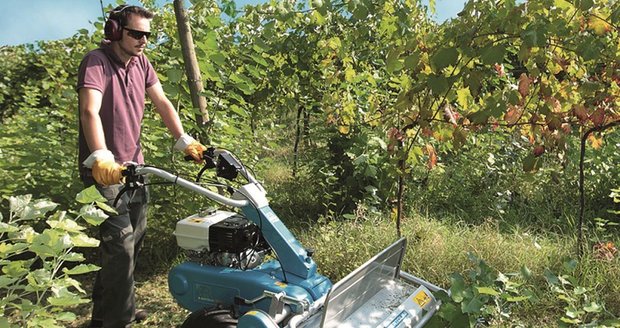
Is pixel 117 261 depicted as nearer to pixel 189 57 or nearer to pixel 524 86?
pixel 189 57

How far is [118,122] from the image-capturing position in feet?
10.0

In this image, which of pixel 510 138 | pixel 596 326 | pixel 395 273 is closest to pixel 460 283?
pixel 395 273

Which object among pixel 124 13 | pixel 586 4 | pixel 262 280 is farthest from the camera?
pixel 124 13

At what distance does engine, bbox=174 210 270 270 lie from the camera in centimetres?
264

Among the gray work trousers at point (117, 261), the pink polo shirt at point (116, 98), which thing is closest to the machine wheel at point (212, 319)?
the gray work trousers at point (117, 261)

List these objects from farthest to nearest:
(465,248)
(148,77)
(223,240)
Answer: (465,248) → (148,77) → (223,240)

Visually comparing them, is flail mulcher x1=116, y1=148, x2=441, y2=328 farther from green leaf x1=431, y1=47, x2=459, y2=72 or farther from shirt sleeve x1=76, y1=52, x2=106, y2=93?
green leaf x1=431, y1=47, x2=459, y2=72

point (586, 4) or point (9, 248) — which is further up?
point (586, 4)

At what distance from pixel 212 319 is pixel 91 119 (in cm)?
118

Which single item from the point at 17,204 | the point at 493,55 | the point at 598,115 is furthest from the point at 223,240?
the point at 598,115

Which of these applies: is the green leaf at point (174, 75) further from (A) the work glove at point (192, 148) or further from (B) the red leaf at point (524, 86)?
(B) the red leaf at point (524, 86)

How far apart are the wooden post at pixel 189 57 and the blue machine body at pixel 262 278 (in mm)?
1586

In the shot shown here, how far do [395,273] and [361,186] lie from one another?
98.1 inches

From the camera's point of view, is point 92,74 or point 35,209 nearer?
point 35,209
